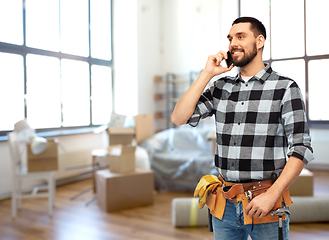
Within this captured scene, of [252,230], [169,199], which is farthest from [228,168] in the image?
[169,199]

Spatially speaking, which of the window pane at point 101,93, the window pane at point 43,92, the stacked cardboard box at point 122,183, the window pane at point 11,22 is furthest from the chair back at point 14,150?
the window pane at point 101,93

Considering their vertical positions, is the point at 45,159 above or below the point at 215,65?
below

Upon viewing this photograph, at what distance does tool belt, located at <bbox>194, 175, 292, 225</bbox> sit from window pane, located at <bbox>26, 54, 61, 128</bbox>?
12.0ft

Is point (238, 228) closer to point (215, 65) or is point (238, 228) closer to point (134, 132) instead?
point (215, 65)

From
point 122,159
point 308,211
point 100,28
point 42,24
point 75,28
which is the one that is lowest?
point 308,211

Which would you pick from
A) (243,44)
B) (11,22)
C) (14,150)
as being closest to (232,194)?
(243,44)

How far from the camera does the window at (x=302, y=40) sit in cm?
493

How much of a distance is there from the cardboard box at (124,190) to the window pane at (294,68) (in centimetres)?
346

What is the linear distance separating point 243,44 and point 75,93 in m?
4.19

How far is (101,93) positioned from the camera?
5.33m

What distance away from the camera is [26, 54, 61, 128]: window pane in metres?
4.13

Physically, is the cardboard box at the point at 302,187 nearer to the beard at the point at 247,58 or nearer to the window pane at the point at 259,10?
the beard at the point at 247,58

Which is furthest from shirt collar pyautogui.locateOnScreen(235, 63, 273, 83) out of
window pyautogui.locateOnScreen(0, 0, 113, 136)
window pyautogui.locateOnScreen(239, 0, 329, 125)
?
window pyautogui.locateOnScreen(239, 0, 329, 125)

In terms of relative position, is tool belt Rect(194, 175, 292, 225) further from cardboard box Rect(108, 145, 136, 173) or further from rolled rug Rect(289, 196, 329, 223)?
cardboard box Rect(108, 145, 136, 173)
